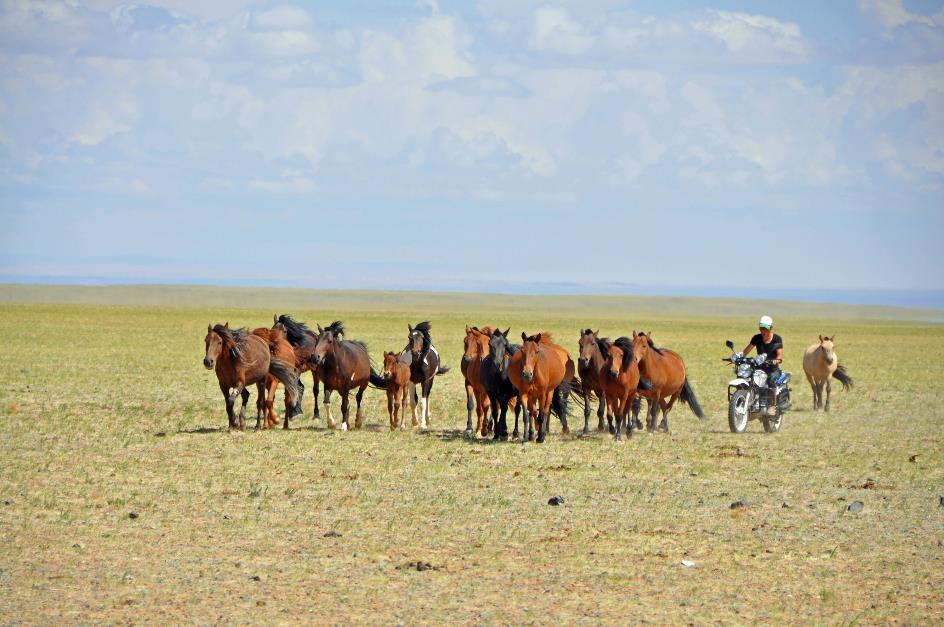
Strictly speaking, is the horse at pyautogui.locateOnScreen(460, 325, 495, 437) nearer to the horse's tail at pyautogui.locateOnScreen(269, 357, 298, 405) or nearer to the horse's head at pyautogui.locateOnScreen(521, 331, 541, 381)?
the horse's head at pyautogui.locateOnScreen(521, 331, 541, 381)

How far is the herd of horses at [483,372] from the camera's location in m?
18.6

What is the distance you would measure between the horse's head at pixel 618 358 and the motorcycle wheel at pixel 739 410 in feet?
8.27

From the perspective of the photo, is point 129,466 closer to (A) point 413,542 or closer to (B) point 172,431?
(B) point 172,431

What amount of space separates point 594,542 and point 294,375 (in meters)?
9.50

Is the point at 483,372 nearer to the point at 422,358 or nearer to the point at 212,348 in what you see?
the point at 422,358

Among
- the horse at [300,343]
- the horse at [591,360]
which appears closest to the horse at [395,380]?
the horse at [300,343]

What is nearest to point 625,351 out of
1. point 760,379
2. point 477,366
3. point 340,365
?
point 477,366

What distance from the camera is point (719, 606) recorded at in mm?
9188

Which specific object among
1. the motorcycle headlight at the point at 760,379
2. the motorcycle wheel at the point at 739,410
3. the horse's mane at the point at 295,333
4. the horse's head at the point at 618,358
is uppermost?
the horse's mane at the point at 295,333

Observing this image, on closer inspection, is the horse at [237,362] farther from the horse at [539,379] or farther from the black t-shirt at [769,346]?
the black t-shirt at [769,346]

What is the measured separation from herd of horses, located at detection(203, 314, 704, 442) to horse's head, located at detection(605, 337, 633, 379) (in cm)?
1

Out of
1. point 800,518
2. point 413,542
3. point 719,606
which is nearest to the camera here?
point 719,606

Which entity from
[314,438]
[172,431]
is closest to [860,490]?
[314,438]

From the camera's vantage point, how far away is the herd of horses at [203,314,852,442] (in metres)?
18.6
